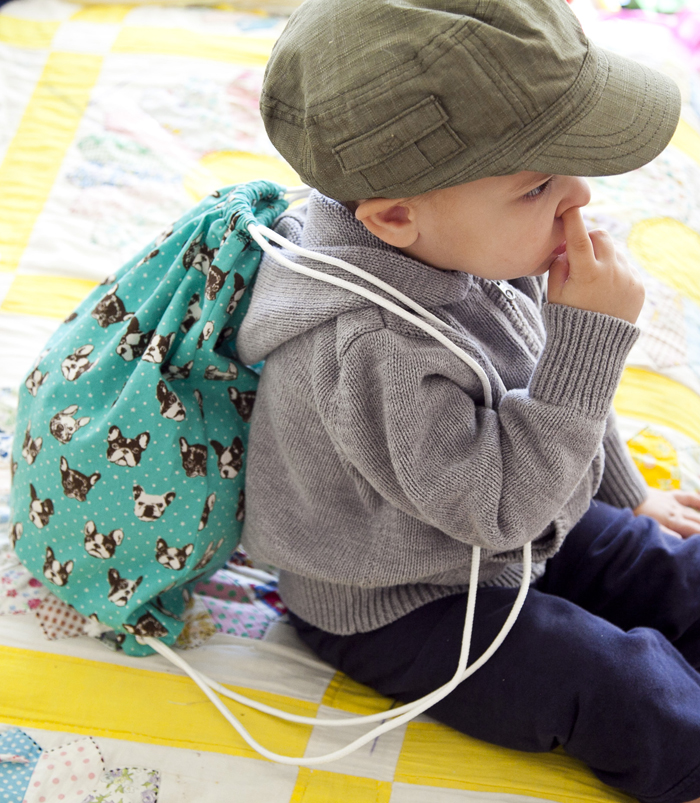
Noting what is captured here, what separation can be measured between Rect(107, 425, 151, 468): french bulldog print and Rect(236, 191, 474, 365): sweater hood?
0.16 metres

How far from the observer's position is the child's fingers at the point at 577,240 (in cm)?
75

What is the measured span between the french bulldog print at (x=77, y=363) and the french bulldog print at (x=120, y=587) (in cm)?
23

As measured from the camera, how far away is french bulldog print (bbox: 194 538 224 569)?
895 millimetres

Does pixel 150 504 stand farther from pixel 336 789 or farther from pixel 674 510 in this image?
pixel 674 510

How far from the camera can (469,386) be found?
780 mm

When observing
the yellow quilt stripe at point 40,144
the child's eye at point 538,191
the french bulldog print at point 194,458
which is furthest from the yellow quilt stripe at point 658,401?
the yellow quilt stripe at point 40,144

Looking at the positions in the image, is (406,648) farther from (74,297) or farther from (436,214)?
(74,297)

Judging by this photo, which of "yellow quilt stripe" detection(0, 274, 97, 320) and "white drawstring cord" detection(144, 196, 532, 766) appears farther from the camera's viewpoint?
"yellow quilt stripe" detection(0, 274, 97, 320)

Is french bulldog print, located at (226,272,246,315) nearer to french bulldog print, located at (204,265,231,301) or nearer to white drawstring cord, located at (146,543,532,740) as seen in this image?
french bulldog print, located at (204,265,231,301)

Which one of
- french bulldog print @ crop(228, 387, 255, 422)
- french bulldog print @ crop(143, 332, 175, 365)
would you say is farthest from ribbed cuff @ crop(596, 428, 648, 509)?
french bulldog print @ crop(143, 332, 175, 365)

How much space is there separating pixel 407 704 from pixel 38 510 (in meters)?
0.48

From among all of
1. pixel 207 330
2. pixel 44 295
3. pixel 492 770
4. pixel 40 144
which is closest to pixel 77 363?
pixel 207 330

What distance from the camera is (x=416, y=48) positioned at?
23.3 inches

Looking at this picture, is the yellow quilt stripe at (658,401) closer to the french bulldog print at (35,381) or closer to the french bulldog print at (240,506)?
the french bulldog print at (240,506)
